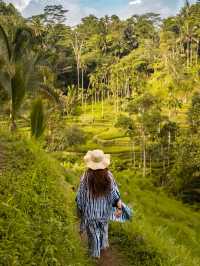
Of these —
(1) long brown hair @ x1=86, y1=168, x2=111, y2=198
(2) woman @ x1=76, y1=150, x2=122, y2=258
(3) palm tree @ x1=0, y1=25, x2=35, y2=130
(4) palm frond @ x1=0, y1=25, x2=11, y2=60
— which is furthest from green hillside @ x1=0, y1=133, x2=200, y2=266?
(4) palm frond @ x1=0, y1=25, x2=11, y2=60

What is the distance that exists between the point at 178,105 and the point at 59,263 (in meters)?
50.7

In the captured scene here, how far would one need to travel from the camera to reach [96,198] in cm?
497

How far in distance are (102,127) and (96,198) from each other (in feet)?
167

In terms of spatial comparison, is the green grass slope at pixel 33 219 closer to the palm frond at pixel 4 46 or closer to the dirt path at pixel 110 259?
the dirt path at pixel 110 259

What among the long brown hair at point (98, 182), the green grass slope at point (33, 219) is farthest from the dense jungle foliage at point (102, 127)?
the long brown hair at point (98, 182)

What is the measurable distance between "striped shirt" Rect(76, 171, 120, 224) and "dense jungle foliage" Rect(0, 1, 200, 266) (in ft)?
0.74

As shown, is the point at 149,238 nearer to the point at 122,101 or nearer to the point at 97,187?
the point at 97,187

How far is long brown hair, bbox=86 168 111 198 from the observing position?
4828mm

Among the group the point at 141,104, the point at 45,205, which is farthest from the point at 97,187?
the point at 141,104

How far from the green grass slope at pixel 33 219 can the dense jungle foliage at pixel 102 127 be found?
0.01 meters

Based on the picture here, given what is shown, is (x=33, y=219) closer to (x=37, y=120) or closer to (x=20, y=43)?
(x=37, y=120)

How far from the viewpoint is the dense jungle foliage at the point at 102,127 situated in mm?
4914

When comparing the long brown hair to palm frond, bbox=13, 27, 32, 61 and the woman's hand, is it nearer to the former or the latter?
the woman's hand

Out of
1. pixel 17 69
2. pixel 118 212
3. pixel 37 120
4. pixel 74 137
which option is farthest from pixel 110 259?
pixel 74 137
